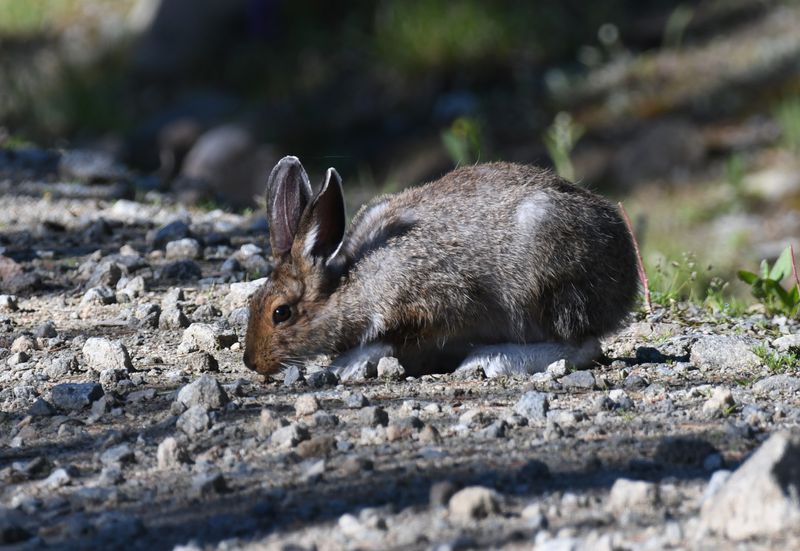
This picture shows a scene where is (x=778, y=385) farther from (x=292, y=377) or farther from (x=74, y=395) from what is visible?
(x=74, y=395)

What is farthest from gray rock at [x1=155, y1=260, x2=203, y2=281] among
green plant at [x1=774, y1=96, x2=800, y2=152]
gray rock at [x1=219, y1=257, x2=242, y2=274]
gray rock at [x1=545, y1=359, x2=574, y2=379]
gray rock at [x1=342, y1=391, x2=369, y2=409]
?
green plant at [x1=774, y1=96, x2=800, y2=152]

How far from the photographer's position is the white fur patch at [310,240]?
546cm

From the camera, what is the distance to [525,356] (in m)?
5.35

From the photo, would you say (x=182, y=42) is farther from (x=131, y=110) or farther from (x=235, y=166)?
(x=235, y=166)

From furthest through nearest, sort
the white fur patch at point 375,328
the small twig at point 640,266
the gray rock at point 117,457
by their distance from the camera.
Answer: the small twig at point 640,266
the white fur patch at point 375,328
the gray rock at point 117,457

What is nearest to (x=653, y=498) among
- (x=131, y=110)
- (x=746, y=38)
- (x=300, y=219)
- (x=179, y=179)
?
(x=300, y=219)

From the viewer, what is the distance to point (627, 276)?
5.62 meters

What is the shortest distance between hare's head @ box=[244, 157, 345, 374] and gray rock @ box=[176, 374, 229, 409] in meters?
0.76

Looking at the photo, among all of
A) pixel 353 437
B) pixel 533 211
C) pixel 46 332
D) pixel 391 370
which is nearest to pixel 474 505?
pixel 353 437

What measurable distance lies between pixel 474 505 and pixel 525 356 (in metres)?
1.97

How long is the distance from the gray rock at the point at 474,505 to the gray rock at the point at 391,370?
1.75 metres

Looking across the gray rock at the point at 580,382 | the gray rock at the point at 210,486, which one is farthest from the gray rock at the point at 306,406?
the gray rock at the point at 580,382

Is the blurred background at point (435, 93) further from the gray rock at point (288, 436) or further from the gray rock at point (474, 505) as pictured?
the gray rock at point (474, 505)

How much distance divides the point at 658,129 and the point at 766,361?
750cm
